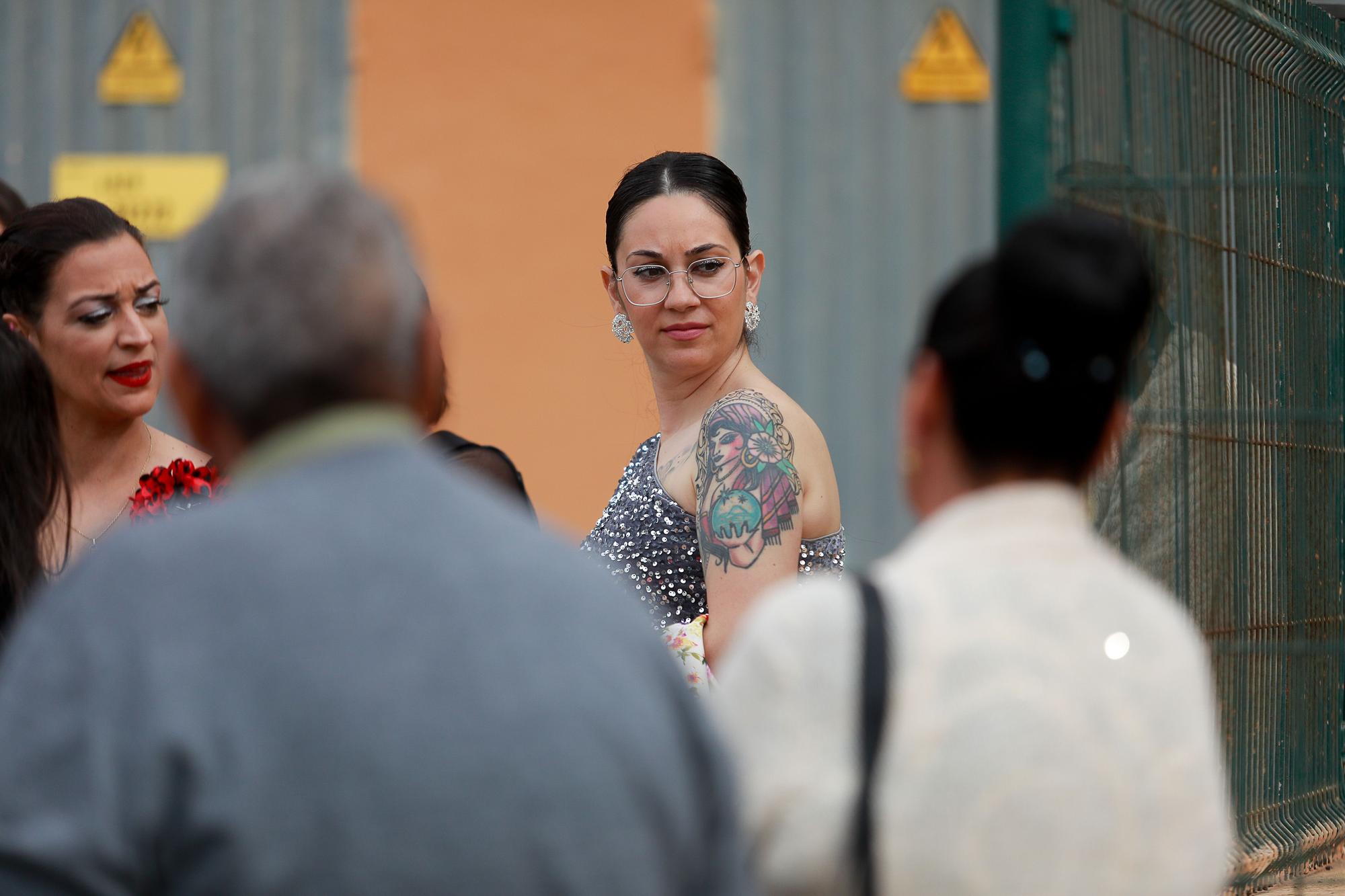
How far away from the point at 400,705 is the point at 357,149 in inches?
188

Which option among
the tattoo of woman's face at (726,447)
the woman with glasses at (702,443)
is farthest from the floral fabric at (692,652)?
the tattoo of woman's face at (726,447)

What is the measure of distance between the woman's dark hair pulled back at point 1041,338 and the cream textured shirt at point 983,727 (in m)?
0.06

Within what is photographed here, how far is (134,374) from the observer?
3342 millimetres

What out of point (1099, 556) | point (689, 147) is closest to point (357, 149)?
point (689, 147)

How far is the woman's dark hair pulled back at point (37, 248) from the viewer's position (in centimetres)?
328

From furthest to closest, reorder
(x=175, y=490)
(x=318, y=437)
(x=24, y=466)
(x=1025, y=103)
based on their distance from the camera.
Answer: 1. (x=175, y=490)
2. (x=1025, y=103)
3. (x=24, y=466)
4. (x=318, y=437)

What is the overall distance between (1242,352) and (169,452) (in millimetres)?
2272

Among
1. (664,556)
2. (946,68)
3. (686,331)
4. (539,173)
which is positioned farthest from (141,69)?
(664,556)

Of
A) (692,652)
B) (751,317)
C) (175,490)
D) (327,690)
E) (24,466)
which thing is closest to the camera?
(327,690)

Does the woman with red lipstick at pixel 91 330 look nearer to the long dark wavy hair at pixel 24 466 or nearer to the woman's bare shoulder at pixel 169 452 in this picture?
the woman's bare shoulder at pixel 169 452

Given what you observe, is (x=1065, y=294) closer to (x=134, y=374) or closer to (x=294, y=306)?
(x=294, y=306)

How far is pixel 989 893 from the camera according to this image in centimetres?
146

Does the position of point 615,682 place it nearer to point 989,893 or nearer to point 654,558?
point 989,893

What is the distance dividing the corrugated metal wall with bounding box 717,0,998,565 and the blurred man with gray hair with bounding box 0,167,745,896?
4.35m
